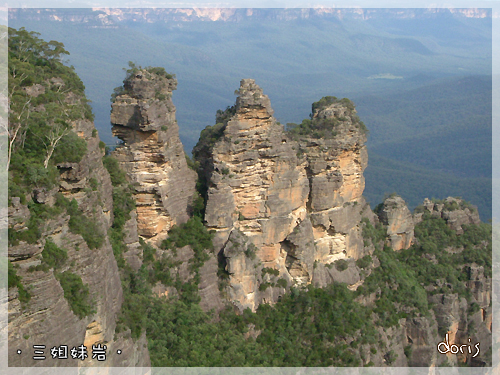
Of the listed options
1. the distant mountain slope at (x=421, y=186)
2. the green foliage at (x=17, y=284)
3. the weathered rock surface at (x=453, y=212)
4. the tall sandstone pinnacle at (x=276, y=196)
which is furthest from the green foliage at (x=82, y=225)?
the distant mountain slope at (x=421, y=186)

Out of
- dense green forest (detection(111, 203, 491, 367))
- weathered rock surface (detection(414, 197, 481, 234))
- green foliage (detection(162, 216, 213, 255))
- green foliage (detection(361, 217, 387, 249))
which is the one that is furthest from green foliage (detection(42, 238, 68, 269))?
weathered rock surface (detection(414, 197, 481, 234))

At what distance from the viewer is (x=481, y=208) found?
101750 mm

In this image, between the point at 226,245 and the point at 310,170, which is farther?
the point at 310,170

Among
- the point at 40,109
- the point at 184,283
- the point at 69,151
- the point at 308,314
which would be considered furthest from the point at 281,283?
the point at 40,109

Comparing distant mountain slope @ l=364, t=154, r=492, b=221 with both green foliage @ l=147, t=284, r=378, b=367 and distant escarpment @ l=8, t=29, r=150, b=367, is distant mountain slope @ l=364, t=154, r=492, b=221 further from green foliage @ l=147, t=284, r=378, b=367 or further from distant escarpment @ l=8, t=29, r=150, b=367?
distant escarpment @ l=8, t=29, r=150, b=367

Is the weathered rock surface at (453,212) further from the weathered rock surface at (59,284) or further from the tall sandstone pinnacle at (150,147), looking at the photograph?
the weathered rock surface at (59,284)

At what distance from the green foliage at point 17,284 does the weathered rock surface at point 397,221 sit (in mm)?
32710

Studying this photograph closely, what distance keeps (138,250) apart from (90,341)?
386 inches

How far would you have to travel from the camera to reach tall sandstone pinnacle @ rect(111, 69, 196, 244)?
3253 centimetres

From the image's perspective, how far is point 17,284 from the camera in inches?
752

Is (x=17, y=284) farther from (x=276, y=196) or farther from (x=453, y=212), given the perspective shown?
(x=453, y=212)

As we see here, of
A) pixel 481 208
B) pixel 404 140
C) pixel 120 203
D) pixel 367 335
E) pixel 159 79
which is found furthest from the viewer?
pixel 404 140

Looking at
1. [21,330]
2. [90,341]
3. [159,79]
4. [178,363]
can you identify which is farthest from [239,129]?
[21,330]

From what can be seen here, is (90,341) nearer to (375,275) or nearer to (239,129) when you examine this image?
(239,129)
